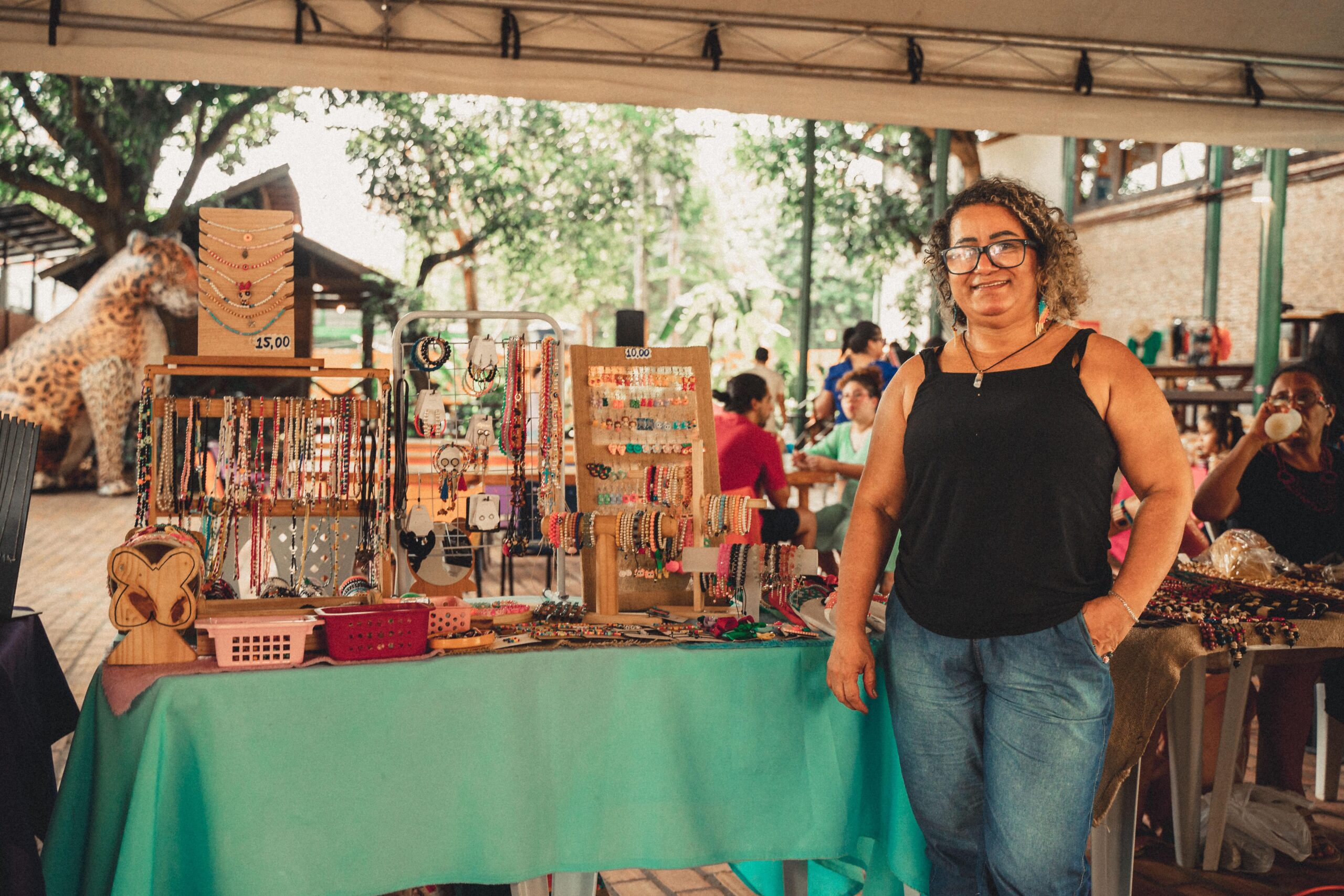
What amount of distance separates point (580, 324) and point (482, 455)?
17.4 m

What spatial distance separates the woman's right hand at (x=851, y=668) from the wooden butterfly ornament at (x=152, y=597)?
1145 millimetres

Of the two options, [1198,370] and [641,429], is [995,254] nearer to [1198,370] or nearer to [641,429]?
[641,429]

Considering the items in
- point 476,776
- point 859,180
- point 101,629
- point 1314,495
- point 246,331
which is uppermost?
point 859,180

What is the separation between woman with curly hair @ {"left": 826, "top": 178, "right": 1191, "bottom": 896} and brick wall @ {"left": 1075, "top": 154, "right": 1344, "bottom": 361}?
8797 mm

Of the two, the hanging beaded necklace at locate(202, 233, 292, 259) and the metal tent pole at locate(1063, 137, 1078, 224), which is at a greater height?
the metal tent pole at locate(1063, 137, 1078, 224)

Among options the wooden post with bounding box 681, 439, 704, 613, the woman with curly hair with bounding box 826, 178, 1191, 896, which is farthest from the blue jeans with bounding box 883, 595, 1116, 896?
the wooden post with bounding box 681, 439, 704, 613

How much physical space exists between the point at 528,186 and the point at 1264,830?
13.1 meters

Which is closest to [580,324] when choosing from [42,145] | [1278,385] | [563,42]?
[42,145]

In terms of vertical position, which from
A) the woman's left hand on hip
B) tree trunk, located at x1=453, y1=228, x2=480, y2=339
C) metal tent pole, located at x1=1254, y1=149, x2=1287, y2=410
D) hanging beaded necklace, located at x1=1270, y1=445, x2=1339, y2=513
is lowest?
the woman's left hand on hip

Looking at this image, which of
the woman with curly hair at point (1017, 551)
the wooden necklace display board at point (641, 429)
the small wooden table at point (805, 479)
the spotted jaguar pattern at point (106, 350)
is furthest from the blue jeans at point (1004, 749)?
the spotted jaguar pattern at point (106, 350)

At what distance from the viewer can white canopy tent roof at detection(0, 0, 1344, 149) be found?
3828 mm

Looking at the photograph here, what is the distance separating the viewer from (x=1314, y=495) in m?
2.89

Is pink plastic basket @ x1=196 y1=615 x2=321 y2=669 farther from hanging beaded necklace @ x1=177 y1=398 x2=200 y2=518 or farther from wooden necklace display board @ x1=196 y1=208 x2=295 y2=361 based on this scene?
wooden necklace display board @ x1=196 y1=208 x2=295 y2=361

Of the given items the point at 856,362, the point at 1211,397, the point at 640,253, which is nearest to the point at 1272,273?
the point at 1211,397
